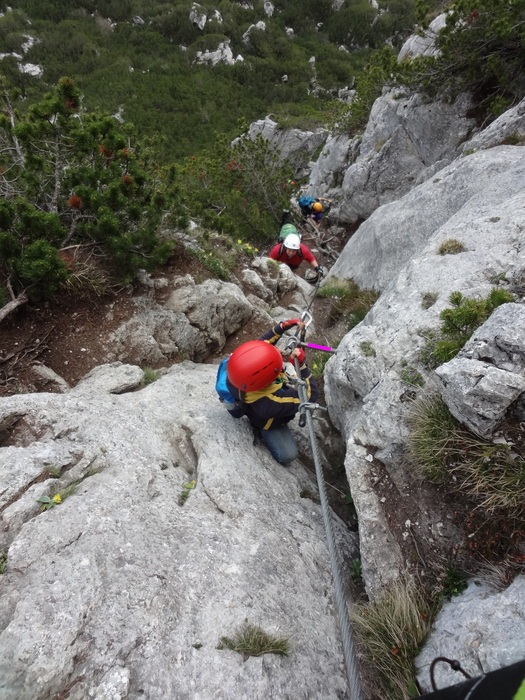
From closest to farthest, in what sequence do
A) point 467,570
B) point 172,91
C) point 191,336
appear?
point 467,570
point 191,336
point 172,91

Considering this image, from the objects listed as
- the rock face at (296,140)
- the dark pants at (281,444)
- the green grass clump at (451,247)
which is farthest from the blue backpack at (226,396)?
the rock face at (296,140)

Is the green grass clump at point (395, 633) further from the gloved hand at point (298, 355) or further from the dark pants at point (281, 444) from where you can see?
the gloved hand at point (298, 355)

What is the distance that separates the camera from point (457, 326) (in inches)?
185

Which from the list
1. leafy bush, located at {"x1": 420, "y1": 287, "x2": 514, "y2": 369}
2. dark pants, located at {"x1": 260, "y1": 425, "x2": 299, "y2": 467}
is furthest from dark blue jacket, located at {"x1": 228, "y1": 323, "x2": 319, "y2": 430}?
leafy bush, located at {"x1": 420, "y1": 287, "x2": 514, "y2": 369}

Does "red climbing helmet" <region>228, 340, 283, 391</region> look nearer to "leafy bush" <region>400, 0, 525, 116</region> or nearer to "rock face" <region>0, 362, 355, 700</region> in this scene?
"rock face" <region>0, 362, 355, 700</region>

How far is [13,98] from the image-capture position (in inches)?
310

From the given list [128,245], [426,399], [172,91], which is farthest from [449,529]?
[172,91]

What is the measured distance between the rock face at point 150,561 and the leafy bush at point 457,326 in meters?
2.63

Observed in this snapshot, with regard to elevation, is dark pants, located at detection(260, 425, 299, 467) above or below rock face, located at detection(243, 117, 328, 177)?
below

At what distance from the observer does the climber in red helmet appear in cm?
544

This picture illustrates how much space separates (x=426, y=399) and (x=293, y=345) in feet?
10.4

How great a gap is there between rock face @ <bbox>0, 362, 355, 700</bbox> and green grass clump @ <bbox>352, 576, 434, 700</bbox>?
451 mm

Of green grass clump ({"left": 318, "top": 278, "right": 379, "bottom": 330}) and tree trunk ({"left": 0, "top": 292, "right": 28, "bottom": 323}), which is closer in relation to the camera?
tree trunk ({"left": 0, "top": 292, "right": 28, "bottom": 323})

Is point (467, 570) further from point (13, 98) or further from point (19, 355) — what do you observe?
point (13, 98)
